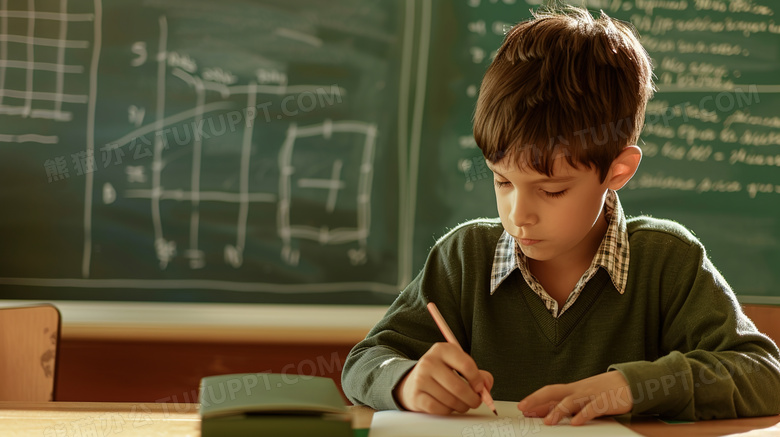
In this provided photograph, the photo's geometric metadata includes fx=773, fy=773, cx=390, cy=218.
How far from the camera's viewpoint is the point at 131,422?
906 millimetres

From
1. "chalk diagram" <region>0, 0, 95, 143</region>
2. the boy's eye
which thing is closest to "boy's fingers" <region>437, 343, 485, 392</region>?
the boy's eye

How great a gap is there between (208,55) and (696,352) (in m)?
1.50

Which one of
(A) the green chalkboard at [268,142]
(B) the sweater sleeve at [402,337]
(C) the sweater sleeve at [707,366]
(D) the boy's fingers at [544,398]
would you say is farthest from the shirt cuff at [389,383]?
(A) the green chalkboard at [268,142]

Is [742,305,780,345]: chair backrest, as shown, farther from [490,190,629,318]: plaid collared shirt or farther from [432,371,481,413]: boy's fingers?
[432,371,481,413]: boy's fingers

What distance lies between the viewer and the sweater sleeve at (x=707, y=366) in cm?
91

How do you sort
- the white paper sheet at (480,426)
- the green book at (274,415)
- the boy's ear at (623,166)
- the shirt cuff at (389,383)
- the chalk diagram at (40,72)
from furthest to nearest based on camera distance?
the chalk diagram at (40,72) → the boy's ear at (623,166) → the shirt cuff at (389,383) → the white paper sheet at (480,426) → the green book at (274,415)

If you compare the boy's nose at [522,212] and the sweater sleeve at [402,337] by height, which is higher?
the boy's nose at [522,212]

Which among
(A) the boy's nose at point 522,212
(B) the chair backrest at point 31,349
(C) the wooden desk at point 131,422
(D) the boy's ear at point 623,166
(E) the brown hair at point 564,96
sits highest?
(E) the brown hair at point 564,96

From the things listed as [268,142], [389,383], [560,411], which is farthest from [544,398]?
[268,142]

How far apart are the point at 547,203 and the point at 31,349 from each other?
86 cm

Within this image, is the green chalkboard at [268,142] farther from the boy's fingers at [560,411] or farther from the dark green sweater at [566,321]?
the boy's fingers at [560,411]

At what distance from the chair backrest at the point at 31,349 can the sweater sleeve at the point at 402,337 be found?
523 mm

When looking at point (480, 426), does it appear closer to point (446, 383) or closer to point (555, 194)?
point (446, 383)

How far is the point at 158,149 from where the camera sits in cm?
204
